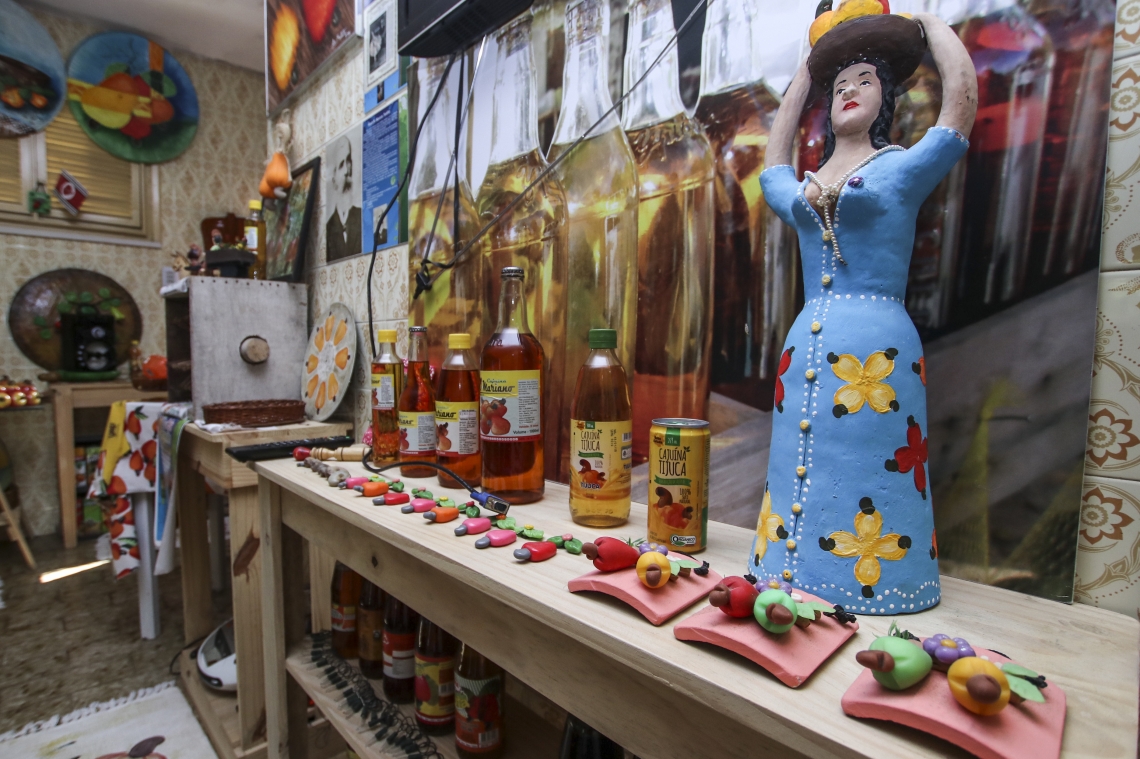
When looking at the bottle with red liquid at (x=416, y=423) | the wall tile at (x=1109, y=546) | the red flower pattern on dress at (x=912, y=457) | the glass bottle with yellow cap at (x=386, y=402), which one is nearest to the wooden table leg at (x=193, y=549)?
the glass bottle with yellow cap at (x=386, y=402)

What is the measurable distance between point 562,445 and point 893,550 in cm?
53

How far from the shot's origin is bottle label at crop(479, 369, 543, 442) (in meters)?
0.73

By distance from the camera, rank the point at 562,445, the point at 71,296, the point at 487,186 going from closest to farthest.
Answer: the point at 562,445, the point at 487,186, the point at 71,296

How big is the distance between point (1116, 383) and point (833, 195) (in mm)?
283

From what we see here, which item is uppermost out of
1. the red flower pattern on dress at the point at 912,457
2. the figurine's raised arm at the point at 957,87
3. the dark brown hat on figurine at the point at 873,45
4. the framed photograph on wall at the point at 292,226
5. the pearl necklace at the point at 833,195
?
the framed photograph on wall at the point at 292,226

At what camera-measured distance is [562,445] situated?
888mm

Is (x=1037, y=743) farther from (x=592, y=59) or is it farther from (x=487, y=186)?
(x=487, y=186)

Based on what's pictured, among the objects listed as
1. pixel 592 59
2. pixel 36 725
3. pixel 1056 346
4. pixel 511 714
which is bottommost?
pixel 36 725

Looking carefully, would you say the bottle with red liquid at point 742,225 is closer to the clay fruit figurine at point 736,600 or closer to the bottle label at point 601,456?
the bottle label at point 601,456

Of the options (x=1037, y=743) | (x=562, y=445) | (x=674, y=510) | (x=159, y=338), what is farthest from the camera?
(x=159, y=338)

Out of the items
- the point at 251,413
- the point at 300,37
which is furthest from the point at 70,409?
the point at 300,37

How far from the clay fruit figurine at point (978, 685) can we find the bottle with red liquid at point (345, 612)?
1.09 metres

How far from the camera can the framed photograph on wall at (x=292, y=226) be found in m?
1.68

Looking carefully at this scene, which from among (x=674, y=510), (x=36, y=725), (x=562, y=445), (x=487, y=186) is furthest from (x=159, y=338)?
(x=674, y=510)
